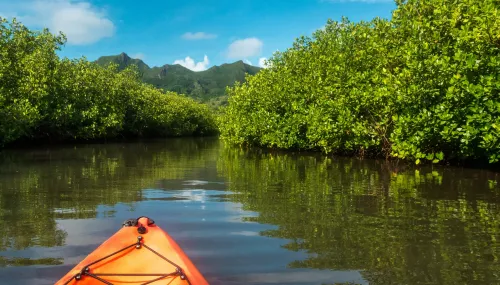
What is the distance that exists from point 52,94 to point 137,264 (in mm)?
31181

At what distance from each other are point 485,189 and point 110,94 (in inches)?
1453

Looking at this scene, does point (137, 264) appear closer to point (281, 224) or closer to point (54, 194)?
point (281, 224)

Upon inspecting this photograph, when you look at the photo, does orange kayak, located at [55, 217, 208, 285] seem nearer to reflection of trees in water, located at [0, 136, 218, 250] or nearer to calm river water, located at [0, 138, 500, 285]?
calm river water, located at [0, 138, 500, 285]

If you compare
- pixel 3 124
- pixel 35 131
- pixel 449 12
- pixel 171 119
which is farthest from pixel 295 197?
pixel 171 119

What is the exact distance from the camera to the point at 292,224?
6.66 metres

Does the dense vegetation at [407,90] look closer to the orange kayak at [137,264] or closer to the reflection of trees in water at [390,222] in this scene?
the reflection of trees in water at [390,222]

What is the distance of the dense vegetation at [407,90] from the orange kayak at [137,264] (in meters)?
9.93

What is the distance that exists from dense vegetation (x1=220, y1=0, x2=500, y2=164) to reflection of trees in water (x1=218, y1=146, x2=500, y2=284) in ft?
5.73

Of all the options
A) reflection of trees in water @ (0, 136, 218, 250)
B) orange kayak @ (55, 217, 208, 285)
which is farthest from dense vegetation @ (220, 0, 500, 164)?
orange kayak @ (55, 217, 208, 285)

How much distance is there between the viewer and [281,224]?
6656mm

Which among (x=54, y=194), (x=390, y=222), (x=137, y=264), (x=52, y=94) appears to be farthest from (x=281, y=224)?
(x=52, y=94)

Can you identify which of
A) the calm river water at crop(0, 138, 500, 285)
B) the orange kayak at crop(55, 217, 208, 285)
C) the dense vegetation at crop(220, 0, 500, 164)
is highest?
the dense vegetation at crop(220, 0, 500, 164)

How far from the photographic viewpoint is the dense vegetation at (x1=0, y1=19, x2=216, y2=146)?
2675 cm

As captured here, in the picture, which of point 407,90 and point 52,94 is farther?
point 52,94
